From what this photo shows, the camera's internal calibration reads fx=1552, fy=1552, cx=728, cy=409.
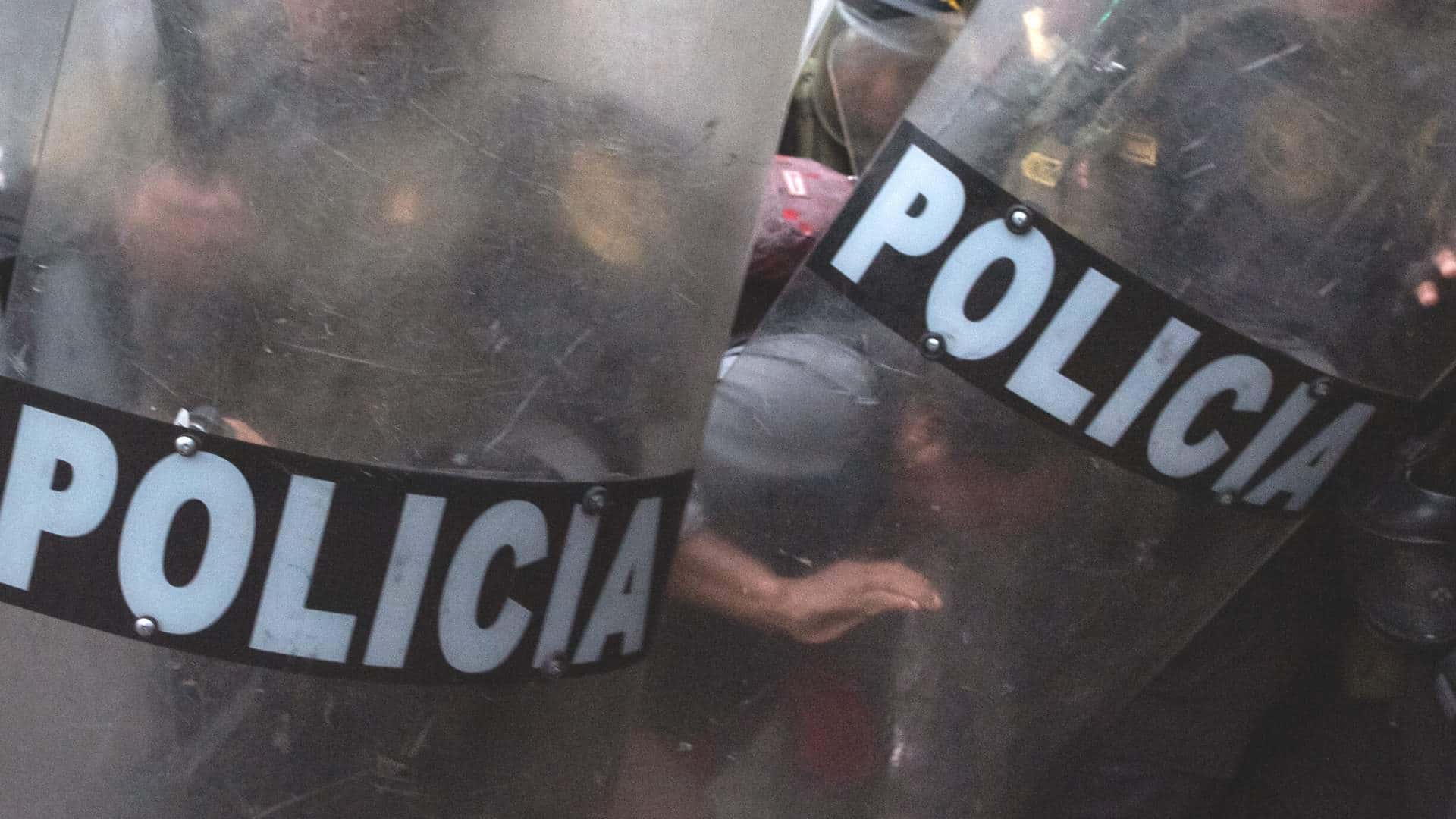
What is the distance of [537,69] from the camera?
83 centimetres

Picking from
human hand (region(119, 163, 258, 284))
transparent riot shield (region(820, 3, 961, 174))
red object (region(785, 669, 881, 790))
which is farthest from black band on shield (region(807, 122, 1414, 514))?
transparent riot shield (region(820, 3, 961, 174))

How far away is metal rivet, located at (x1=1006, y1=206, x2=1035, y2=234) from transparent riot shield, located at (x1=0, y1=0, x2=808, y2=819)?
32 cm

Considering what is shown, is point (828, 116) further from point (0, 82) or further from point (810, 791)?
point (0, 82)

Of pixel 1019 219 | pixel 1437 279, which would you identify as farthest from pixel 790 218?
pixel 1437 279

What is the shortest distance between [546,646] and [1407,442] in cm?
91

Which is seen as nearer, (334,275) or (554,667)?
(334,275)

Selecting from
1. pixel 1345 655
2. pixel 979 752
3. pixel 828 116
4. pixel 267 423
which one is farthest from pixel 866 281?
pixel 828 116

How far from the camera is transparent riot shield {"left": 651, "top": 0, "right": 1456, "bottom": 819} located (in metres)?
1.12

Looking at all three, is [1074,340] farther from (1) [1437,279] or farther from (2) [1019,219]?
(1) [1437,279]

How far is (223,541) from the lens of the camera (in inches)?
32.2

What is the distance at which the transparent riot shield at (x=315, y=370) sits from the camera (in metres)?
0.81

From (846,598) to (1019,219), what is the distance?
1.04 feet

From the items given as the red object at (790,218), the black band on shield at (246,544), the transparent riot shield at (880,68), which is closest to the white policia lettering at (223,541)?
the black band on shield at (246,544)

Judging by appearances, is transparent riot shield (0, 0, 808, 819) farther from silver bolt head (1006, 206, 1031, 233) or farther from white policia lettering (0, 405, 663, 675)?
silver bolt head (1006, 206, 1031, 233)
